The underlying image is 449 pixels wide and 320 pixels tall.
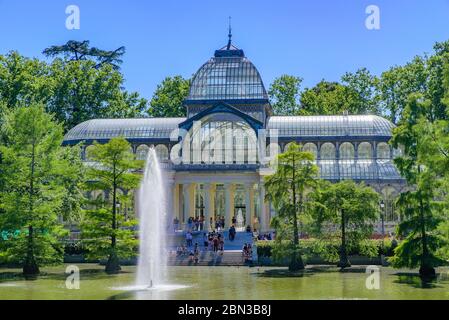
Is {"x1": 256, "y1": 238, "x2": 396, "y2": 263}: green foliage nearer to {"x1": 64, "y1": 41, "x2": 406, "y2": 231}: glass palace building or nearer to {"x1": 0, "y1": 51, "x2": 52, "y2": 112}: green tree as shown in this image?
{"x1": 64, "y1": 41, "x2": 406, "y2": 231}: glass palace building

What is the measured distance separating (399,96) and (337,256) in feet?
146

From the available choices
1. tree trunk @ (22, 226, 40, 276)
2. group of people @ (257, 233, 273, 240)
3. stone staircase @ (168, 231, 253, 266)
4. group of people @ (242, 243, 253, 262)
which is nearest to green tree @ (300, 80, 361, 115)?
group of people @ (257, 233, 273, 240)

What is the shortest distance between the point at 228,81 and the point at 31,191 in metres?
35.4

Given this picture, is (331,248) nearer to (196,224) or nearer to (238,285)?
(238,285)

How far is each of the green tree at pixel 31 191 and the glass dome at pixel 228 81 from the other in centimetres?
3103

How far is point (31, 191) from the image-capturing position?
1809 inches

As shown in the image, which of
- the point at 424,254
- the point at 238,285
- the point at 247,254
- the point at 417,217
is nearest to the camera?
the point at 238,285

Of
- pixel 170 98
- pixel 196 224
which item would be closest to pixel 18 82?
pixel 196 224

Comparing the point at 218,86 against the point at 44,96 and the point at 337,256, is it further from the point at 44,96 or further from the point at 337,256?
the point at 337,256

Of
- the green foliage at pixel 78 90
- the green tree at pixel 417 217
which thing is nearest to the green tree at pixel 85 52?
the green foliage at pixel 78 90

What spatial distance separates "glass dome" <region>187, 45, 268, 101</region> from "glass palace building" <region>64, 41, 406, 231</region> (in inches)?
4.2

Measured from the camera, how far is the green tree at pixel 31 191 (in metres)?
44.7

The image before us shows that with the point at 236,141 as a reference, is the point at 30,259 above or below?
below
